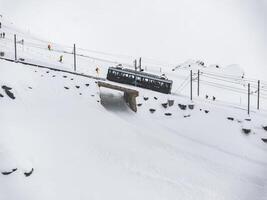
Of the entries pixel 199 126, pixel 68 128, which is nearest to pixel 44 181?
pixel 68 128

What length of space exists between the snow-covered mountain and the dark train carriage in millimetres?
1529

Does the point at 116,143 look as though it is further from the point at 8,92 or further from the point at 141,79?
the point at 141,79

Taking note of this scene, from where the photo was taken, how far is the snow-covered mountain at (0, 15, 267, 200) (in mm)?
21125

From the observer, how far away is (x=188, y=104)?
3334 cm

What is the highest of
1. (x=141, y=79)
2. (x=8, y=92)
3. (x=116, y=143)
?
(x=8, y=92)

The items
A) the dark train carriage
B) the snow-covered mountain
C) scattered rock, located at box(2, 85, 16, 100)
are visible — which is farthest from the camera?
the dark train carriage

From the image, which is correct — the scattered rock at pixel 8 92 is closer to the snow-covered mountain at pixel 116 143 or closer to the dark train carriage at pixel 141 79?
the snow-covered mountain at pixel 116 143

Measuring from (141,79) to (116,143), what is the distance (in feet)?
42.6

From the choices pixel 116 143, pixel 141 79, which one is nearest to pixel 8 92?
pixel 116 143

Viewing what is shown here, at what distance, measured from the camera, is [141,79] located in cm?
3778

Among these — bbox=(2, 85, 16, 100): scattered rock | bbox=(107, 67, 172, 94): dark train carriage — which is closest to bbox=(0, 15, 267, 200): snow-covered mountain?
bbox=(2, 85, 16, 100): scattered rock

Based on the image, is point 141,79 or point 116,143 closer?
point 116,143

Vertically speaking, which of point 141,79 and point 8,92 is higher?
point 8,92

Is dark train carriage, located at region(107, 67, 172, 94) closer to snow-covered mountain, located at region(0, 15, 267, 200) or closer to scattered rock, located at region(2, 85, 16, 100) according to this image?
snow-covered mountain, located at region(0, 15, 267, 200)
